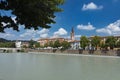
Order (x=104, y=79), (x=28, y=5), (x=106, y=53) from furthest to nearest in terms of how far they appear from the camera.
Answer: (x=106, y=53), (x=104, y=79), (x=28, y=5)

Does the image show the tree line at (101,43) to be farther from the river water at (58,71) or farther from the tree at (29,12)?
the tree at (29,12)

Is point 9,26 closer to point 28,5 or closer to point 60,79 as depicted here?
point 28,5

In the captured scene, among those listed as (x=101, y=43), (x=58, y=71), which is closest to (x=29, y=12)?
(x=58, y=71)

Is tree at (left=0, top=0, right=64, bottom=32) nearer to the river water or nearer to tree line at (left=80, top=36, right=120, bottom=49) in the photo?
the river water

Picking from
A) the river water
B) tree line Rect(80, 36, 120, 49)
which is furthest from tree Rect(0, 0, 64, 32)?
tree line Rect(80, 36, 120, 49)

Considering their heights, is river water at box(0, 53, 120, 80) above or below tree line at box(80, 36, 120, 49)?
below

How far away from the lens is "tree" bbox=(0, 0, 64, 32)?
4645 mm

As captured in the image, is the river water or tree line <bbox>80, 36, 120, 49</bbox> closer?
the river water

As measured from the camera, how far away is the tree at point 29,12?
4.64 metres

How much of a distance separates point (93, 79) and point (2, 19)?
15767 mm

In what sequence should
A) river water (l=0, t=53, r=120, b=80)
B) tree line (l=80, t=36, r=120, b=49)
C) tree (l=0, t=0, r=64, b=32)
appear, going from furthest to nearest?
1. tree line (l=80, t=36, r=120, b=49)
2. river water (l=0, t=53, r=120, b=80)
3. tree (l=0, t=0, r=64, b=32)

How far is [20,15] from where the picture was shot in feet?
16.2

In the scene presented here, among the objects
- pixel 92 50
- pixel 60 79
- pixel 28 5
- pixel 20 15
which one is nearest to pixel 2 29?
pixel 20 15

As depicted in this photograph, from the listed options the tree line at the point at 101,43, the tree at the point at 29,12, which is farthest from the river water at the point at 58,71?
the tree line at the point at 101,43
